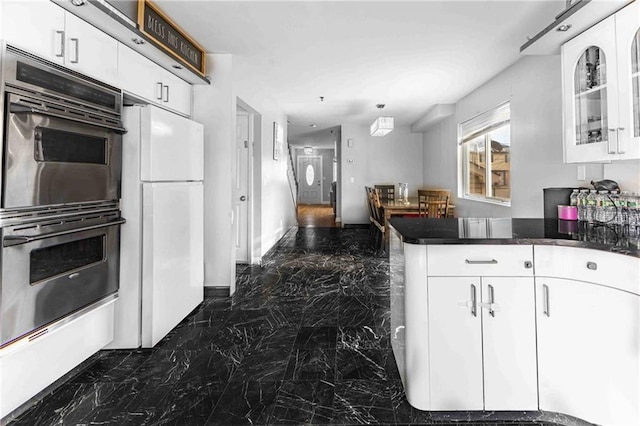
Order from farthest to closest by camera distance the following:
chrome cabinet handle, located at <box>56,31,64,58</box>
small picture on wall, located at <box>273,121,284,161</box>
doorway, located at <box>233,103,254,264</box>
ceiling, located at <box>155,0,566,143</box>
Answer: small picture on wall, located at <box>273,121,284,161</box>
doorway, located at <box>233,103,254,264</box>
ceiling, located at <box>155,0,566,143</box>
chrome cabinet handle, located at <box>56,31,64,58</box>

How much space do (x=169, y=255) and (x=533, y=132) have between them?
12.4 ft

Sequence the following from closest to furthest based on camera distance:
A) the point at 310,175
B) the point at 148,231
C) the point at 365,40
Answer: the point at 148,231, the point at 365,40, the point at 310,175

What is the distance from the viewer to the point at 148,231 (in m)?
2.23

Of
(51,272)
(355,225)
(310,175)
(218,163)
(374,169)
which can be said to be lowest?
(51,272)

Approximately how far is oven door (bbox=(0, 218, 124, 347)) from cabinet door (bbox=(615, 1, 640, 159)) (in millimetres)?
3035

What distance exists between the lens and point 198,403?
170cm

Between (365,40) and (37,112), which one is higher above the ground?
(365,40)

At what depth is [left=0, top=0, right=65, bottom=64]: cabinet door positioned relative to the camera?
1455mm

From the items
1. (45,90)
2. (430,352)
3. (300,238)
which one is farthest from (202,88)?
(300,238)

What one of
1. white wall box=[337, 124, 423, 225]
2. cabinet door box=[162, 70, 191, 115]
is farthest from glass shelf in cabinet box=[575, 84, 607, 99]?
white wall box=[337, 124, 423, 225]

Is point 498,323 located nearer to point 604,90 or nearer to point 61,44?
point 604,90

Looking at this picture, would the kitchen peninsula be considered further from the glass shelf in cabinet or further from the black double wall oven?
the black double wall oven

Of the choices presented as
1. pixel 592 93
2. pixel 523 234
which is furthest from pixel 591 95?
pixel 523 234

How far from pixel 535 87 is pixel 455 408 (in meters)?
3.36
